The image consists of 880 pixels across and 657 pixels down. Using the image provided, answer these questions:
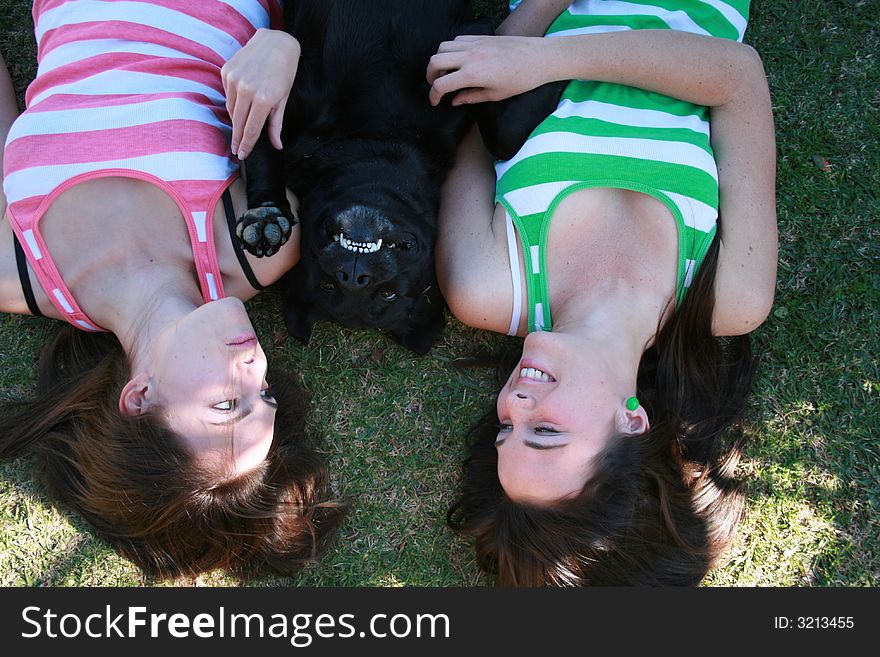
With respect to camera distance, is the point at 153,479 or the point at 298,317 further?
the point at 298,317

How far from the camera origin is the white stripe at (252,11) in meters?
2.57

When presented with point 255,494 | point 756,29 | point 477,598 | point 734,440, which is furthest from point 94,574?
point 756,29

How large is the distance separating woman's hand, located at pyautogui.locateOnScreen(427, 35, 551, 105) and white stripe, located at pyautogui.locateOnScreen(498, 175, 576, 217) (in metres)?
0.33

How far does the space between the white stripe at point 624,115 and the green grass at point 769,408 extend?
2.35ft

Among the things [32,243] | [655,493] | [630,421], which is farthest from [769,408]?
[32,243]

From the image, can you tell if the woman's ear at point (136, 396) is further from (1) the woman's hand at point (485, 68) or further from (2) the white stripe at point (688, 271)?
(2) the white stripe at point (688, 271)

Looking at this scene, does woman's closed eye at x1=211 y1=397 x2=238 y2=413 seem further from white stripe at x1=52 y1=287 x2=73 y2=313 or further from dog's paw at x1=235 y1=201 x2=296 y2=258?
white stripe at x1=52 y1=287 x2=73 y2=313

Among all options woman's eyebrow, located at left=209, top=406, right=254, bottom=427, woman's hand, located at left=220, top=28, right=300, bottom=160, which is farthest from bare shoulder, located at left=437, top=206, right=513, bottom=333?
woman's eyebrow, located at left=209, top=406, right=254, bottom=427

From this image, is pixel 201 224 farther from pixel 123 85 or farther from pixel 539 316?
pixel 539 316

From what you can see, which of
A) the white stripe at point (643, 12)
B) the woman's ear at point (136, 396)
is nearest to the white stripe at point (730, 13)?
the white stripe at point (643, 12)

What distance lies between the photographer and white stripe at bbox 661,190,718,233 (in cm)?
238

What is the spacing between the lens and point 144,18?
8.02ft

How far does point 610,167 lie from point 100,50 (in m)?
1.70

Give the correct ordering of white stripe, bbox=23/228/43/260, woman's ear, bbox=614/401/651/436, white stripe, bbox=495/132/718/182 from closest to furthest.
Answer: woman's ear, bbox=614/401/651/436 < white stripe, bbox=23/228/43/260 < white stripe, bbox=495/132/718/182
